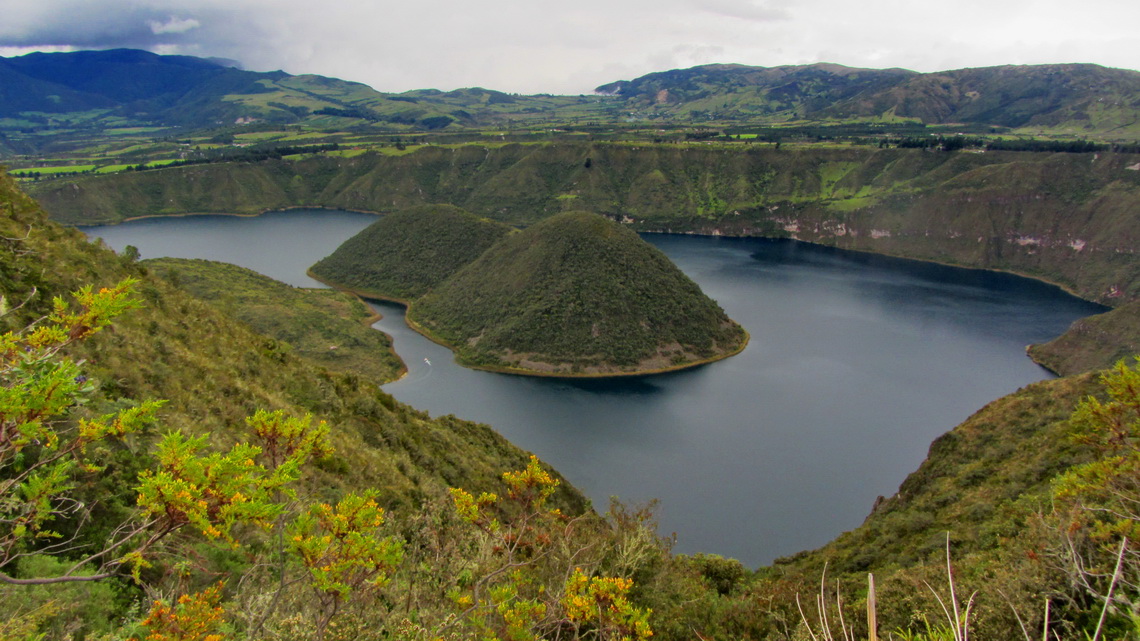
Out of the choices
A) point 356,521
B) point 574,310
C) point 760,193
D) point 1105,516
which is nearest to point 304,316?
point 574,310

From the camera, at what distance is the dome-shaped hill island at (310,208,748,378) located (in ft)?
217

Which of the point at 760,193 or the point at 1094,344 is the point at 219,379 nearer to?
the point at 1094,344

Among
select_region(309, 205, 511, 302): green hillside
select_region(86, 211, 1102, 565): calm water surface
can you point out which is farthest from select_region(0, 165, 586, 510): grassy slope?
select_region(309, 205, 511, 302): green hillside

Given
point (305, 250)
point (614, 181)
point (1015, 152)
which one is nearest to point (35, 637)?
point (305, 250)

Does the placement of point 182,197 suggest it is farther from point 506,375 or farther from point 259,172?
point 506,375

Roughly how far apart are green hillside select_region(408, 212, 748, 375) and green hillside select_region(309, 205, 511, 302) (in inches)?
350

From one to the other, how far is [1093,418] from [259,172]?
186 m

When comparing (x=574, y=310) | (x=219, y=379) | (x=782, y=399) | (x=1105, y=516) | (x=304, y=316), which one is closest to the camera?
(x=1105, y=516)

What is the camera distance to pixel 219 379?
20.5 metres

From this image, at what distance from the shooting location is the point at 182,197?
152 m

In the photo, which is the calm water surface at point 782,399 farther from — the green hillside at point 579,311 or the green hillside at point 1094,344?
the green hillside at point 579,311

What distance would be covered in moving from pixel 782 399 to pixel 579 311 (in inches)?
975

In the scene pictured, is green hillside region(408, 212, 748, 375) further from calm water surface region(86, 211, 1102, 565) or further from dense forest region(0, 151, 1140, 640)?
dense forest region(0, 151, 1140, 640)

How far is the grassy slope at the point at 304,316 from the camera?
205 feet
